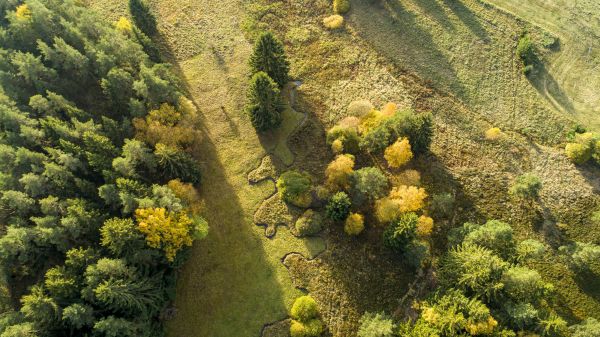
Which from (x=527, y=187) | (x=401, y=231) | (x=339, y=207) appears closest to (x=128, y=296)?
(x=339, y=207)

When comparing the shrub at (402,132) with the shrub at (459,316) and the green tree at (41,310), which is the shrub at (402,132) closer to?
the shrub at (459,316)

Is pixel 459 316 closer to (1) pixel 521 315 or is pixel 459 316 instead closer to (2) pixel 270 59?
(1) pixel 521 315

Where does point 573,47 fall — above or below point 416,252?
above

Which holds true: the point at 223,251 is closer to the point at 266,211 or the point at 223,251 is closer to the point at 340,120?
the point at 266,211

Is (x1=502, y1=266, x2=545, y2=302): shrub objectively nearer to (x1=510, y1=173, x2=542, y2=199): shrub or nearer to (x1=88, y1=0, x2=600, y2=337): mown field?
(x1=88, y1=0, x2=600, y2=337): mown field

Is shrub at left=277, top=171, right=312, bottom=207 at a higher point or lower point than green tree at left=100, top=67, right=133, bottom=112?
lower

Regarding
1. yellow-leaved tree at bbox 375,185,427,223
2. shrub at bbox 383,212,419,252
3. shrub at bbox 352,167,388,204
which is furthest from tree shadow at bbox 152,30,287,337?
yellow-leaved tree at bbox 375,185,427,223

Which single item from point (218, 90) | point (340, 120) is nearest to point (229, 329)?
point (340, 120)
